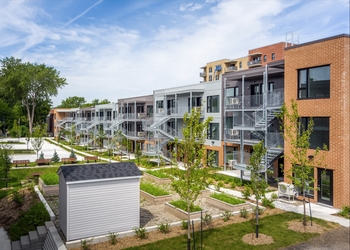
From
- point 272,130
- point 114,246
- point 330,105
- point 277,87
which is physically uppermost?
point 277,87

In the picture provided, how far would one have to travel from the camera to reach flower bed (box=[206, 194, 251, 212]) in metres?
17.3

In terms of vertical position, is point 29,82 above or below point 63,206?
above

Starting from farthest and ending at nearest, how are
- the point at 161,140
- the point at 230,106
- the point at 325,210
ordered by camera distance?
the point at 161,140, the point at 230,106, the point at 325,210

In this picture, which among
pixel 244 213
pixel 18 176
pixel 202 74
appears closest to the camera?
pixel 244 213

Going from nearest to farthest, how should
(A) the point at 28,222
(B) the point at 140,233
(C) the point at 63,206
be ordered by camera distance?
(B) the point at 140,233 → (C) the point at 63,206 → (A) the point at 28,222

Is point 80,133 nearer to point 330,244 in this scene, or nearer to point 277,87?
point 277,87

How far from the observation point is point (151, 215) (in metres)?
17.0

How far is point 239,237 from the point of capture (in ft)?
44.3

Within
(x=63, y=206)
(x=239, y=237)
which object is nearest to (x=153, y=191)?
(x=63, y=206)

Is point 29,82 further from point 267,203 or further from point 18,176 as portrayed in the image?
point 267,203

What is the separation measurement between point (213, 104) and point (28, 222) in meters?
21.7

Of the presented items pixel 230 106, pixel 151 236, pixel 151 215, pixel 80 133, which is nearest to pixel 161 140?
pixel 230 106

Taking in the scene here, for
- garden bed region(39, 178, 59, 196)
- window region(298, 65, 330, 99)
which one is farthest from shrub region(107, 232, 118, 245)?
window region(298, 65, 330, 99)

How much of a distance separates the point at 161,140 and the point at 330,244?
2554cm
